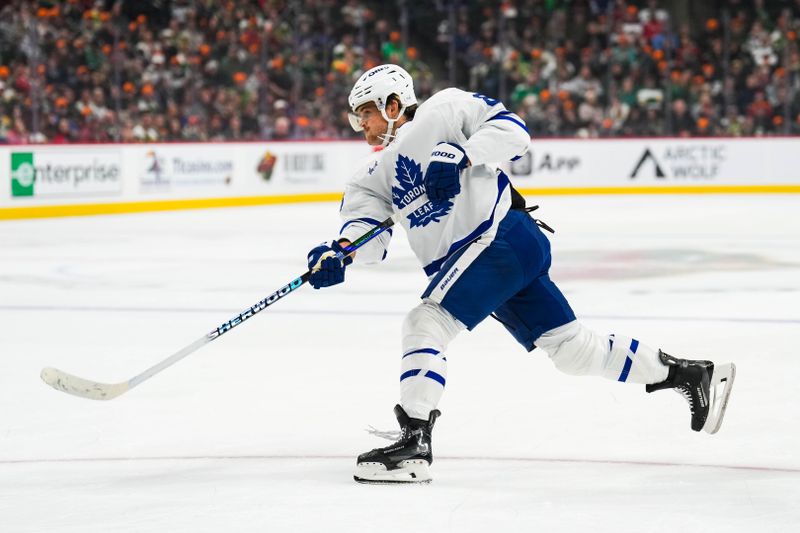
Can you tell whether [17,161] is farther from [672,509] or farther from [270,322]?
[672,509]

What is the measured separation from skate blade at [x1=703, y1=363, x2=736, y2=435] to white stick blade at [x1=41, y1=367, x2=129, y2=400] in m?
1.60

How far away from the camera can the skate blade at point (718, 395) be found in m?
3.52

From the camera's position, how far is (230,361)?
500 cm

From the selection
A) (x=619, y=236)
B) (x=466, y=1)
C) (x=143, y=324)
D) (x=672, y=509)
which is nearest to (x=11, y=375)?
(x=143, y=324)

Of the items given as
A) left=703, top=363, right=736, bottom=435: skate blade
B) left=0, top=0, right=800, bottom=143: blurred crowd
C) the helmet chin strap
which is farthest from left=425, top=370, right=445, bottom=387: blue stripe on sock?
left=0, top=0, right=800, bottom=143: blurred crowd

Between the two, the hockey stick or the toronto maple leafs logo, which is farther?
the hockey stick

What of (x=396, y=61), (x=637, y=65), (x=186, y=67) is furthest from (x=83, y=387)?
(x=637, y=65)

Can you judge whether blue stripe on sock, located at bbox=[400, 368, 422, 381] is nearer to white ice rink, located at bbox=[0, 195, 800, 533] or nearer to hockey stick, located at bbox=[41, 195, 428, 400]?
white ice rink, located at bbox=[0, 195, 800, 533]

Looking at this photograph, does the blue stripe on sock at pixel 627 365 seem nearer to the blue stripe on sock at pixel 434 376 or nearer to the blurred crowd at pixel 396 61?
the blue stripe on sock at pixel 434 376

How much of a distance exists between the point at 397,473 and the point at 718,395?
1040 mm

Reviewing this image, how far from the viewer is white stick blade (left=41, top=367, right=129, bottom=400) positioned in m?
3.44

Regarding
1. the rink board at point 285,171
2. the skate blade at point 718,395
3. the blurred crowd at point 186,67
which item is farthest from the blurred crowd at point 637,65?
the skate blade at point 718,395

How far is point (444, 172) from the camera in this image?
10.2 ft

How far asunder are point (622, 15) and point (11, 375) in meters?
14.1
